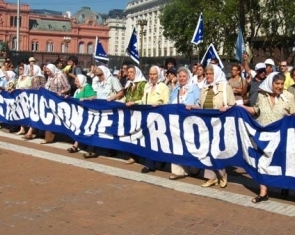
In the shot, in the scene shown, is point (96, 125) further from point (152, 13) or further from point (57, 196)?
point (152, 13)

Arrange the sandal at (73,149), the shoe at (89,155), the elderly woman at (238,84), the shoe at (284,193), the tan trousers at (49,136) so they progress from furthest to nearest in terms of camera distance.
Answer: the tan trousers at (49,136) < the sandal at (73,149) < the shoe at (89,155) < the elderly woman at (238,84) < the shoe at (284,193)

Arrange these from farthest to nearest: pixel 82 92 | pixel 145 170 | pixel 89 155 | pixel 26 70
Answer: pixel 26 70 < pixel 82 92 < pixel 89 155 < pixel 145 170

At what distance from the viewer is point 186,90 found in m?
8.58

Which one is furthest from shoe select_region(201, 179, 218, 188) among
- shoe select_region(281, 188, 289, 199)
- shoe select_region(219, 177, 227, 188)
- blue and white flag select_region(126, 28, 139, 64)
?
blue and white flag select_region(126, 28, 139, 64)

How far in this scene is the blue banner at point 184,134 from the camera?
722 centimetres

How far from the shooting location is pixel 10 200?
707 centimetres

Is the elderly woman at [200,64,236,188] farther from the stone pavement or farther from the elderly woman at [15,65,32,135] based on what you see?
the elderly woman at [15,65,32,135]

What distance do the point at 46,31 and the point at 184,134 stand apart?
382 ft

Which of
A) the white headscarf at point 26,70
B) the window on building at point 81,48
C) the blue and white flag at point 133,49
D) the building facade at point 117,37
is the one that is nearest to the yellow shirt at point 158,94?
the blue and white flag at point 133,49

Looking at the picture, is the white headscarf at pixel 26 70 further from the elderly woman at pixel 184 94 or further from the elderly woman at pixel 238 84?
the elderly woman at pixel 184 94

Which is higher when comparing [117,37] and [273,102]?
[117,37]

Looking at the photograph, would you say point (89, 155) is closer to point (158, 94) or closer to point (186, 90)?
point (158, 94)

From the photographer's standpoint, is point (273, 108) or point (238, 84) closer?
point (273, 108)

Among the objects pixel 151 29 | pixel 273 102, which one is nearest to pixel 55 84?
pixel 273 102
